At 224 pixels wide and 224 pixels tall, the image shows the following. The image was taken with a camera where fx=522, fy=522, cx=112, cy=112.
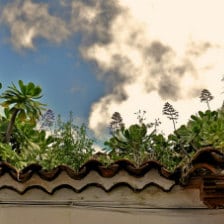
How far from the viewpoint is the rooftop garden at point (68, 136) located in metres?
11.3

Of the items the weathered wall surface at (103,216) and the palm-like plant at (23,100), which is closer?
the weathered wall surface at (103,216)

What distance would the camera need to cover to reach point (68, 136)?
1134cm

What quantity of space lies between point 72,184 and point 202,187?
4.22 ft

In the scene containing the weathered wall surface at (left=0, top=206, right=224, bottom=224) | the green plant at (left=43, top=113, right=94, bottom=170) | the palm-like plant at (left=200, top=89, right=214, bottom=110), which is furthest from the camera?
the palm-like plant at (left=200, top=89, right=214, bottom=110)

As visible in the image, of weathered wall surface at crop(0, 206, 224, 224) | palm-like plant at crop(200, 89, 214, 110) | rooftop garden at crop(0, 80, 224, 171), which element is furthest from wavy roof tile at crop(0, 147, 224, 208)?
palm-like plant at crop(200, 89, 214, 110)

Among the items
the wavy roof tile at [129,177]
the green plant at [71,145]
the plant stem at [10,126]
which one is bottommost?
the wavy roof tile at [129,177]

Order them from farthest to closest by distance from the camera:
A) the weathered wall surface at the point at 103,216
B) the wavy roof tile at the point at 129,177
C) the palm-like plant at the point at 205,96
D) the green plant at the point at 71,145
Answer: the palm-like plant at the point at 205,96
the green plant at the point at 71,145
the weathered wall surface at the point at 103,216
the wavy roof tile at the point at 129,177

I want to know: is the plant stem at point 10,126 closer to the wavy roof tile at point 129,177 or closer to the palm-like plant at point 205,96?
the palm-like plant at point 205,96

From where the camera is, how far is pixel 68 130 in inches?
445

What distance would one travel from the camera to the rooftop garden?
Result: 11320 mm

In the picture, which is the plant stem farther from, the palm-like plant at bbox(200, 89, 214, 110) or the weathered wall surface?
the weathered wall surface

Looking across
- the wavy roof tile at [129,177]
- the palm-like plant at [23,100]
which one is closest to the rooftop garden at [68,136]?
the palm-like plant at [23,100]

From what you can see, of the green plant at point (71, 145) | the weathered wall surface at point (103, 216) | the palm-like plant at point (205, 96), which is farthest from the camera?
the palm-like plant at point (205, 96)

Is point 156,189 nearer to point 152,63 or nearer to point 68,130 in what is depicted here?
point 68,130
